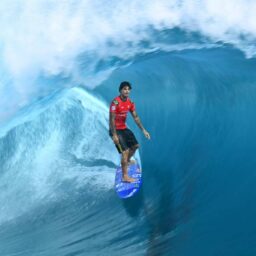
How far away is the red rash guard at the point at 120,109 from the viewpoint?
5719mm

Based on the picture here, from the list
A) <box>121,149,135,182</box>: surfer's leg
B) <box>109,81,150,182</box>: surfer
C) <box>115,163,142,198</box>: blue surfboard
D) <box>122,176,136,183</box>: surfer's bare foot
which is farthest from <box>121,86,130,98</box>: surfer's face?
<box>115,163,142,198</box>: blue surfboard

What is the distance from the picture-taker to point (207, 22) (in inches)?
311

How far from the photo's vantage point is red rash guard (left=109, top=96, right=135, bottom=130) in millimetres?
5719

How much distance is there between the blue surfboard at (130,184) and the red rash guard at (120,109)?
912 millimetres

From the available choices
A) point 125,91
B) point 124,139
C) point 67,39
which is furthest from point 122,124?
point 67,39

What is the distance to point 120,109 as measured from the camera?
227 inches

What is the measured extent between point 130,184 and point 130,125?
1.94 metres

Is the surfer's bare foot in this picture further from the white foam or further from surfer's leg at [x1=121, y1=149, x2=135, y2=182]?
the white foam

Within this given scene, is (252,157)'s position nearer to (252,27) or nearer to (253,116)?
(253,116)

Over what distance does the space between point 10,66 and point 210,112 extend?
3.58 meters

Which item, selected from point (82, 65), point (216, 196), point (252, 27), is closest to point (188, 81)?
point (252, 27)

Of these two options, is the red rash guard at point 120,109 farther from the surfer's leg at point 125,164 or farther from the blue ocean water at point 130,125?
the blue ocean water at point 130,125

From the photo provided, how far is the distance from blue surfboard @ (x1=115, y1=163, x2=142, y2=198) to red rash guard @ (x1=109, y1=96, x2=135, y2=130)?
912 mm

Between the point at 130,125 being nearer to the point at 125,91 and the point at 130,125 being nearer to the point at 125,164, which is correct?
the point at 125,164
